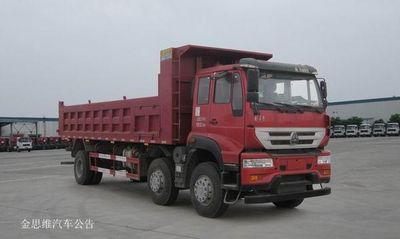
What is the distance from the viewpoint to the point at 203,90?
9.92m

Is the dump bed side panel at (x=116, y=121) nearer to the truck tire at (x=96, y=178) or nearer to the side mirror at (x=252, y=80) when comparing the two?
the truck tire at (x=96, y=178)

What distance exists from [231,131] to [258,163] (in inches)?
31.2

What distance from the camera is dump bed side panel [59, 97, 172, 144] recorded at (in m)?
11.2

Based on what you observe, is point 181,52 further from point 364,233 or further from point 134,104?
point 364,233

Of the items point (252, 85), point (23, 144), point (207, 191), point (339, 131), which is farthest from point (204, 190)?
point (339, 131)

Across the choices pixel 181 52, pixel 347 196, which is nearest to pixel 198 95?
pixel 181 52

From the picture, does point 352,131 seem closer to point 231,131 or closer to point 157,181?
point 157,181

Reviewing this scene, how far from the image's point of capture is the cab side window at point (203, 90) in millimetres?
9789

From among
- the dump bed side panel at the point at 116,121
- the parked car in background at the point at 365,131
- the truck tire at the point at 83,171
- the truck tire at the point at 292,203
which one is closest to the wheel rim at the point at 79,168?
the truck tire at the point at 83,171

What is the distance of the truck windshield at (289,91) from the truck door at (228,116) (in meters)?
0.46

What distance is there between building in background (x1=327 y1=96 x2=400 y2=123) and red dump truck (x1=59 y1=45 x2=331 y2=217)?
7709 centimetres

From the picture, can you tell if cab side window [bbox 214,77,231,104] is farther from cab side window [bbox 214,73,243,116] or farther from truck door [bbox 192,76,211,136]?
truck door [bbox 192,76,211,136]

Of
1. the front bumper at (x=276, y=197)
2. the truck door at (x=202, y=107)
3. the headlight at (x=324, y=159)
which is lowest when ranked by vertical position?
the front bumper at (x=276, y=197)

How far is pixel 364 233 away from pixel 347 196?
4.27 metres
